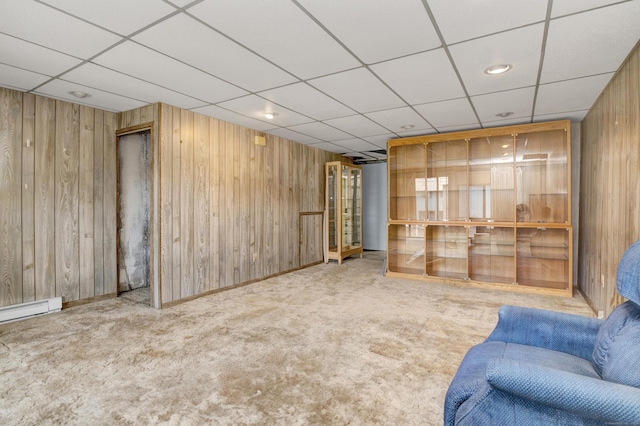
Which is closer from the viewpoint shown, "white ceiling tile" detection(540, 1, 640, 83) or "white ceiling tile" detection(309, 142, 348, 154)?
"white ceiling tile" detection(540, 1, 640, 83)

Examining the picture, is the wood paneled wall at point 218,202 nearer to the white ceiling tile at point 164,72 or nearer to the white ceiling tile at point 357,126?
the white ceiling tile at point 164,72

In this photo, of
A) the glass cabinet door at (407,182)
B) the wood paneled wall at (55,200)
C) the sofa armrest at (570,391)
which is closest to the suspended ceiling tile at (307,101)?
the glass cabinet door at (407,182)

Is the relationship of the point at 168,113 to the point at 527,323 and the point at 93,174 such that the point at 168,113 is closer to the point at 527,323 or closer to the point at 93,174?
the point at 93,174

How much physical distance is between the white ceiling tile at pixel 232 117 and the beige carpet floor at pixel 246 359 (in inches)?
95.7

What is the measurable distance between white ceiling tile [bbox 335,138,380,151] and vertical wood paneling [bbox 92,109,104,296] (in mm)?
3707

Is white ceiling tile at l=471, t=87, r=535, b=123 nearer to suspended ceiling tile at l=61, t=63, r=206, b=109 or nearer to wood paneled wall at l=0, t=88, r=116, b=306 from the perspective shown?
suspended ceiling tile at l=61, t=63, r=206, b=109

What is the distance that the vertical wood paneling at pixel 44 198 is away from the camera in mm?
3588

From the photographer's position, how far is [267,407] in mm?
1932

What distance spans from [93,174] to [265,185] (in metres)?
2.35

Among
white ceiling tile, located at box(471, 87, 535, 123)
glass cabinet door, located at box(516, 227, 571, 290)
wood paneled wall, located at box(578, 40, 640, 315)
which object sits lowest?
glass cabinet door, located at box(516, 227, 571, 290)

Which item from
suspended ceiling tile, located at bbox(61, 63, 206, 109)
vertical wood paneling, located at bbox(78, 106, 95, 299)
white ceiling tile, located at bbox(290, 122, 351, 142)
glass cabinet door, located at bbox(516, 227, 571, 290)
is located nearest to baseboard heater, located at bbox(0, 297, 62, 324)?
vertical wood paneling, located at bbox(78, 106, 95, 299)

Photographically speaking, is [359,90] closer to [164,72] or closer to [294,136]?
[164,72]

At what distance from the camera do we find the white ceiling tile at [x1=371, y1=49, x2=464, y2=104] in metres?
2.63

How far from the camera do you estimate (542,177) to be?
461 centimetres
